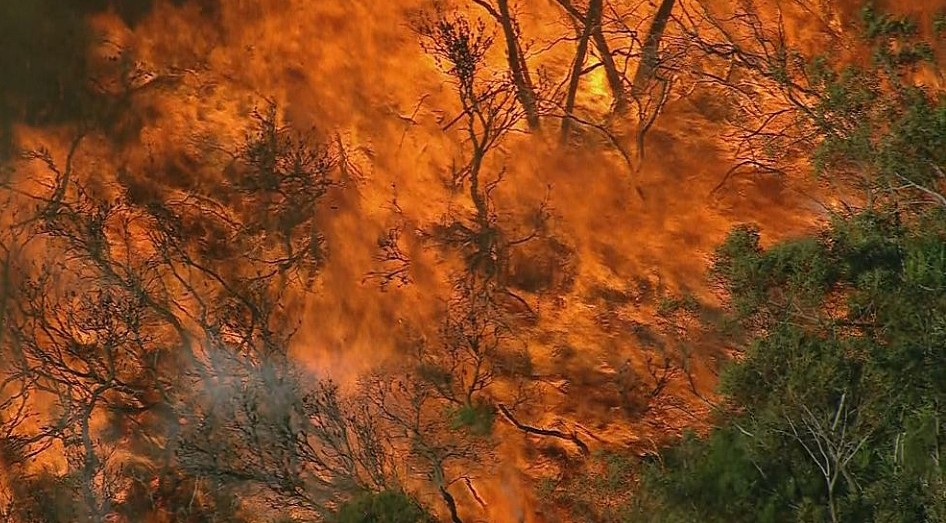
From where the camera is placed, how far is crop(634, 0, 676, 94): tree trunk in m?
3.36

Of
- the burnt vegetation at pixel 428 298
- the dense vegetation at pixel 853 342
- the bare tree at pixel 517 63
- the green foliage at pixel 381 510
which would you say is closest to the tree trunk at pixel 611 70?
the burnt vegetation at pixel 428 298

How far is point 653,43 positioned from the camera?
11.1ft

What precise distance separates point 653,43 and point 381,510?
1933 mm

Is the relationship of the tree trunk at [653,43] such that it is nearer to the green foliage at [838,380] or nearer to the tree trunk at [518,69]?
the tree trunk at [518,69]

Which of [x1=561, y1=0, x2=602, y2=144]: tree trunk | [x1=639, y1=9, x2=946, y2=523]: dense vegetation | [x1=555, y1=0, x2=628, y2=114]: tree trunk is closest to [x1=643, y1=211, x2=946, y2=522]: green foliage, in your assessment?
[x1=639, y1=9, x2=946, y2=523]: dense vegetation

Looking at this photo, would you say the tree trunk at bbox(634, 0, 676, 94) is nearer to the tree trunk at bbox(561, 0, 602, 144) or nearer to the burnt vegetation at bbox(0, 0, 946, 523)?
the burnt vegetation at bbox(0, 0, 946, 523)

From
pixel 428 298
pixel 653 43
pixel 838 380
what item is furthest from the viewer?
pixel 428 298

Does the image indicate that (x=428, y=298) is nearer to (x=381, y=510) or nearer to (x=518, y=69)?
(x=381, y=510)

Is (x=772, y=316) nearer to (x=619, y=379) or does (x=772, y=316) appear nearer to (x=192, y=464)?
(x=619, y=379)

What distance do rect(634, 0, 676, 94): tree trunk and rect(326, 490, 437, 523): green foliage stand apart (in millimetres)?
1723

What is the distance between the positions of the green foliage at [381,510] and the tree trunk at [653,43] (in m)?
1.72

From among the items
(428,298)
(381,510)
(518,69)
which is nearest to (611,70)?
(518,69)

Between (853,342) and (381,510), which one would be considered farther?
(381,510)

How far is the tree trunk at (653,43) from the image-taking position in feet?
11.0
